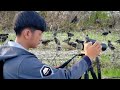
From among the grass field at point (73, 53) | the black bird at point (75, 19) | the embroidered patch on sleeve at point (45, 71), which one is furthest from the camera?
the black bird at point (75, 19)

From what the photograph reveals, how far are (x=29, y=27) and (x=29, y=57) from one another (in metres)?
0.19

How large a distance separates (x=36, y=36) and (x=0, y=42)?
53 centimetres

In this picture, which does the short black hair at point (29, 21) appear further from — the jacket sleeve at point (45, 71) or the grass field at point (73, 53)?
the grass field at point (73, 53)

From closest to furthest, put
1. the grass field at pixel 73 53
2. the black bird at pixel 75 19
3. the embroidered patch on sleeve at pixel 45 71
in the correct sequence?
A: the embroidered patch on sleeve at pixel 45 71, the grass field at pixel 73 53, the black bird at pixel 75 19

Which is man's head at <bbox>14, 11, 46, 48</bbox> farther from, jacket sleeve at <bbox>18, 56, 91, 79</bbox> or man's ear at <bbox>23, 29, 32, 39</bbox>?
jacket sleeve at <bbox>18, 56, 91, 79</bbox>

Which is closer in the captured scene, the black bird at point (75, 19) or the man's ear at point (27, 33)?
the man's ear at point (27, 33)

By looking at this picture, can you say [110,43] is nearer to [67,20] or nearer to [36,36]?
[67,20]

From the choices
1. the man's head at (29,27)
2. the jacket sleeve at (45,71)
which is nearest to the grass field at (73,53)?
the man's head at (29,27)

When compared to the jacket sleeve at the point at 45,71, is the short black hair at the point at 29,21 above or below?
→ above

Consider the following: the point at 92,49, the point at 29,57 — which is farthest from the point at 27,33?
the point at 92,49

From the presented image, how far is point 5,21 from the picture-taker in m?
2.45

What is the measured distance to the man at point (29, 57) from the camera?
169 cm

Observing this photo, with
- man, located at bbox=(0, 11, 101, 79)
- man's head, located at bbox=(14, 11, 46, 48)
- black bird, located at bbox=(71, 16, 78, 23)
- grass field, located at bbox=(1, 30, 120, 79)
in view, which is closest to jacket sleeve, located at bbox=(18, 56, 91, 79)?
man, located at bbox=(0, 11, 101, 79)
